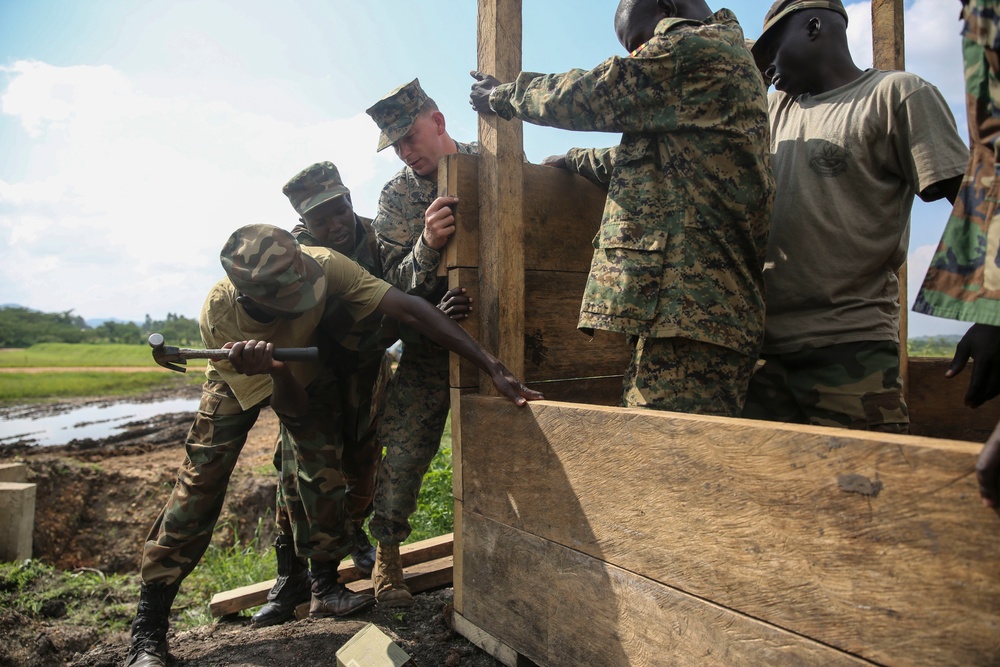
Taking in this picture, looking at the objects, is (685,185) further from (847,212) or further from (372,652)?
(372,652)

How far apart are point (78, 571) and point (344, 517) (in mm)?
3396

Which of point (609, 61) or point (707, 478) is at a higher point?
point (609, 61)

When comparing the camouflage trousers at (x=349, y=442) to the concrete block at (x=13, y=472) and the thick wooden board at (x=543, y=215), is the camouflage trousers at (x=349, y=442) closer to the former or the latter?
the thick wooden board at (x=543, y=215)

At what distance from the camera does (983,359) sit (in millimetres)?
1412

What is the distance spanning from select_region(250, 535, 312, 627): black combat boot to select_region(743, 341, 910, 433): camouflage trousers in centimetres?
247

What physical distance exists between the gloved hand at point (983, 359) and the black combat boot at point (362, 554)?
2889 millimetres

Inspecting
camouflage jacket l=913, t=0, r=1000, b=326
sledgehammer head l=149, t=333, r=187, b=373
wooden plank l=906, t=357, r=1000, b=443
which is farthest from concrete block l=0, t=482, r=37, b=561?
wooden plank l=906, t=357, r=1000, b=443

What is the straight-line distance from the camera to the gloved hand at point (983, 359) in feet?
4.57

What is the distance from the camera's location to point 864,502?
1.26 metres

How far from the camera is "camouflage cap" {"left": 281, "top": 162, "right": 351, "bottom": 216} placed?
332 cm

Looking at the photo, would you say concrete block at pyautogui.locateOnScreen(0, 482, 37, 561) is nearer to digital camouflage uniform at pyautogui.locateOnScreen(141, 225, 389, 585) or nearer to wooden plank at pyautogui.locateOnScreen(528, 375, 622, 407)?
digital camouflage uniform at pyautogui.locateOnScreen(141, 225, 389, 585)

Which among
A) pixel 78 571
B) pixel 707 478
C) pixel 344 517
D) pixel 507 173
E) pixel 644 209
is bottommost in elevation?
pixel 78 571

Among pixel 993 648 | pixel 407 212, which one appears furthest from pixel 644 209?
pixel 407 212

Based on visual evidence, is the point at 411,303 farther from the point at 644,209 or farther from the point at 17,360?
Result: the point at 17,360
